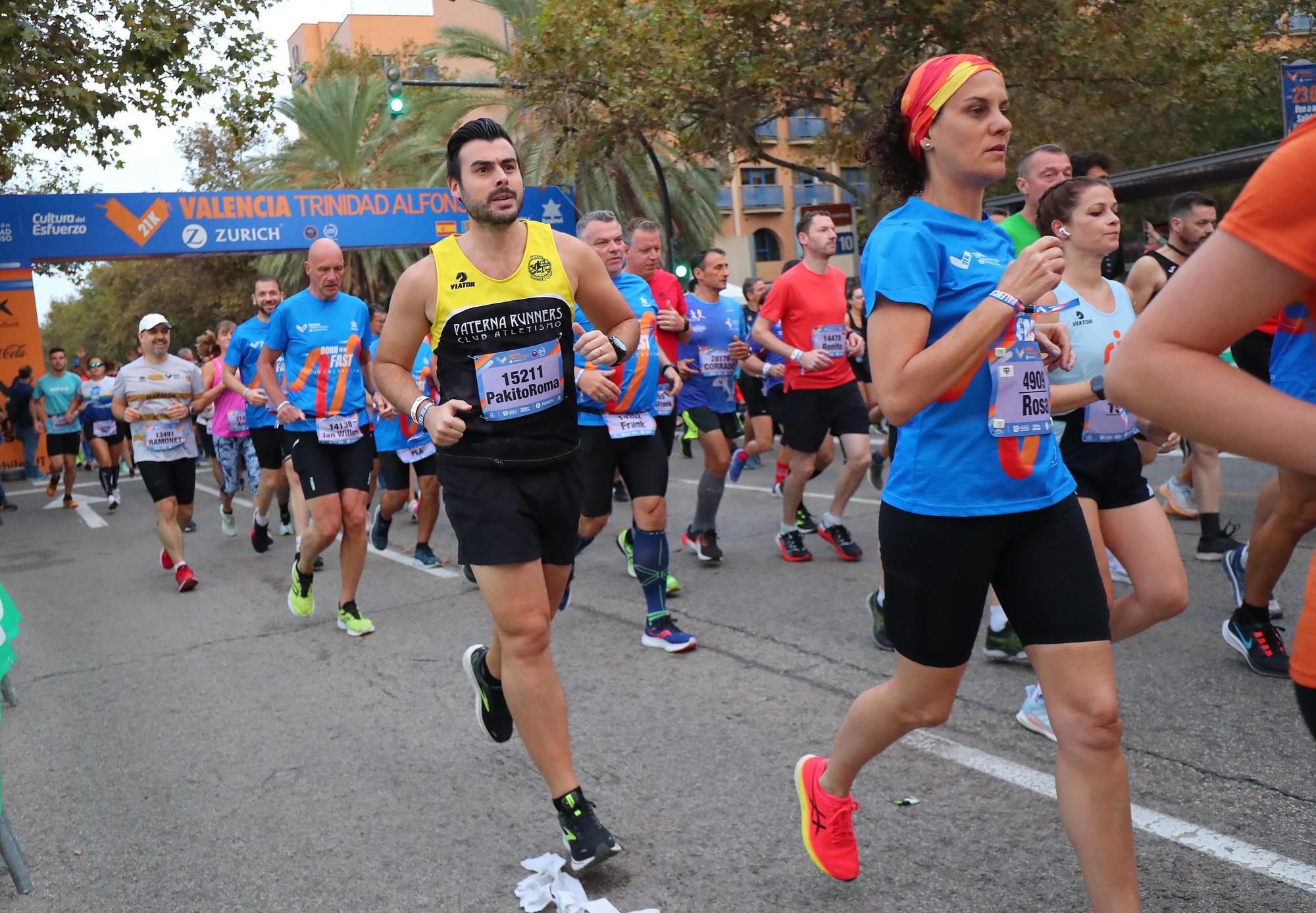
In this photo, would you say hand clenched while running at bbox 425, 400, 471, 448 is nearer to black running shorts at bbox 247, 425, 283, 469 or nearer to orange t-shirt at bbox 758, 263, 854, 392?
orange t-shirt at bbox 758, 263, 854, 392

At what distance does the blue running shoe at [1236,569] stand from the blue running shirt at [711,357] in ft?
12.7

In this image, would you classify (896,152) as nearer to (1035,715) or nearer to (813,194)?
(1035,715)

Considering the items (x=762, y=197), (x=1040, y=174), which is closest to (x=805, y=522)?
(x=1040, y=174)

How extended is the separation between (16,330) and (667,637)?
19.7 metres

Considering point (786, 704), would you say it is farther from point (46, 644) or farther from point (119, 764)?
point (46, 644)

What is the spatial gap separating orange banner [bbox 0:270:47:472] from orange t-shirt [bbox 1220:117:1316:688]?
23.0 metres

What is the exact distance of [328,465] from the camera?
702cm

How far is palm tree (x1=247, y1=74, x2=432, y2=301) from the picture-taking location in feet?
105

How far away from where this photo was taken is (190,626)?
7699 mm

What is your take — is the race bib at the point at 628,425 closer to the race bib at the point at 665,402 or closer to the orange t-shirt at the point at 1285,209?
the race bib at the point at 665,402

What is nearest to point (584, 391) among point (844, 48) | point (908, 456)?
point (908, 456)

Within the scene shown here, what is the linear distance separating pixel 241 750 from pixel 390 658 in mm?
1353

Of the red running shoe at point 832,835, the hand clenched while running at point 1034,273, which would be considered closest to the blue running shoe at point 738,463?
the red running shoe at point 832,835

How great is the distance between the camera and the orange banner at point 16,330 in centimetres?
2158
